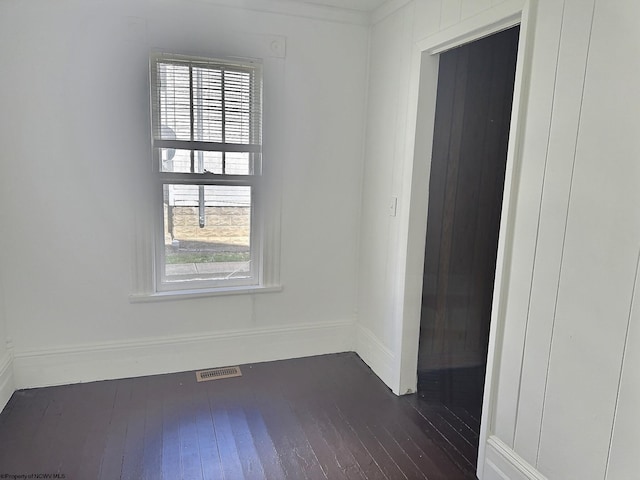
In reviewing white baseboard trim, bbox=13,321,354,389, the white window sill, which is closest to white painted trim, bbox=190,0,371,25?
the white window sill

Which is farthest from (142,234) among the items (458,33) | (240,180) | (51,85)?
(458,33)

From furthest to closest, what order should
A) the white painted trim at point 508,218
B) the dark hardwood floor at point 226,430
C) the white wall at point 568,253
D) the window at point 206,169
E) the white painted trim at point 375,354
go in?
the white painted trim at point 375,354, the window at point 206,169, the dark hardwood floor at point 226,430, the white painted trim at point 508,218, the white wall at point 568,253

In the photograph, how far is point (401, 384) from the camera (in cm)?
274

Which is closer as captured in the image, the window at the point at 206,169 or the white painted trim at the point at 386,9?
the white painted trim at the point at 386,9

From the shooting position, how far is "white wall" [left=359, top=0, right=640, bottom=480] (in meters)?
1.40

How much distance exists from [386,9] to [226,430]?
2633mm

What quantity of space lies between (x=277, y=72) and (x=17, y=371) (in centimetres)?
241

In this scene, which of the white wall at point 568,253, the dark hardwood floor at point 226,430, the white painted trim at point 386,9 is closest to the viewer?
the white wall at point 568,253

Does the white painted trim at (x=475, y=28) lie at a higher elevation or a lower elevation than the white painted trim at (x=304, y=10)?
lower

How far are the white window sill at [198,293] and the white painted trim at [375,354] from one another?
696mm

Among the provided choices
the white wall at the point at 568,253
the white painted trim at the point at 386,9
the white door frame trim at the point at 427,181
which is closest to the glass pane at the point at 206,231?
the white door frame trim at the point at 427,181

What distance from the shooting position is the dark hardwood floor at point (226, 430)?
2.04 meters

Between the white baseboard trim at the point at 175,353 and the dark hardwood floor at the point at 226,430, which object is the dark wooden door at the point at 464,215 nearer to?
the dark hardwood floor at the point at 226,430

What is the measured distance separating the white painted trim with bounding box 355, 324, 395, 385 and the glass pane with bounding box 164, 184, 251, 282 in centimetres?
99
